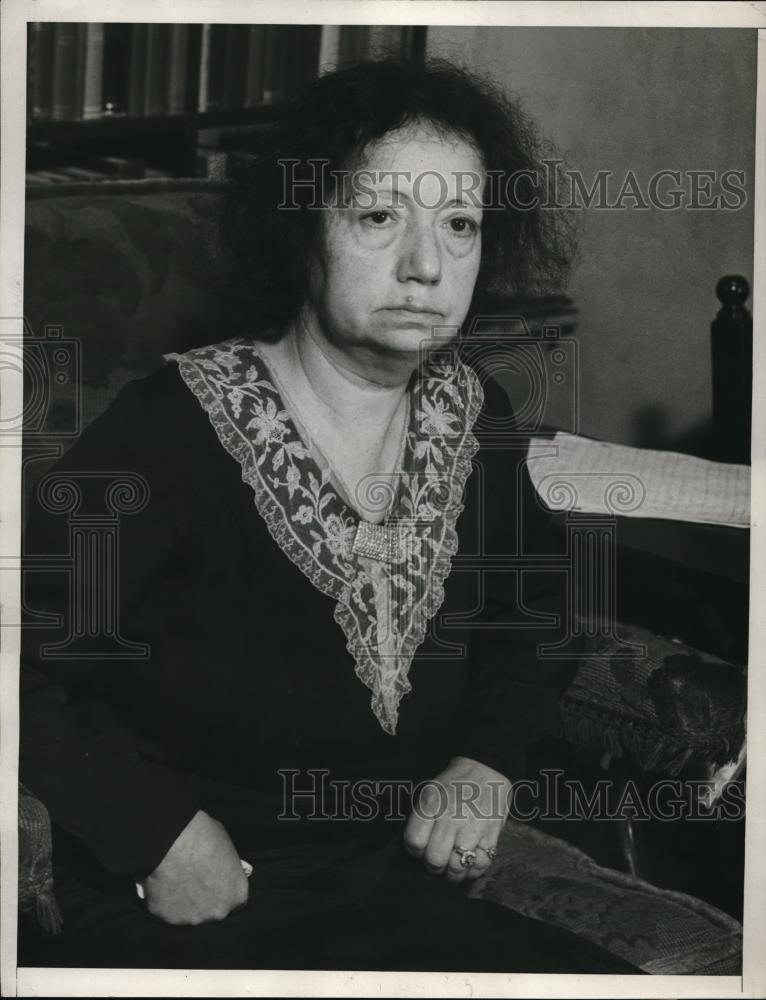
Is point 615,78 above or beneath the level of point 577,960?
above

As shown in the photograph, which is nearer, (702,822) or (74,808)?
(74,808)

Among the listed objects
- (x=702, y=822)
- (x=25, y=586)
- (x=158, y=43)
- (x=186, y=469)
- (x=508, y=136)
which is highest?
(x=158, y=43)

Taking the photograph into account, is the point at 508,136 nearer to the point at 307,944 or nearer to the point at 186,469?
the point at 186,469

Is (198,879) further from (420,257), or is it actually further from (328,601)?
(420,257)

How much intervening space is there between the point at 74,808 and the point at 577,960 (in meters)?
0.63

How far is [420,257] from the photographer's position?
4.04 feet

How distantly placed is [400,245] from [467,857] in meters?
0.74

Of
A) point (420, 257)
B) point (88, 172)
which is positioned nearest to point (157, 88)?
point (88, 172)

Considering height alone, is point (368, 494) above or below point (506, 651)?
above

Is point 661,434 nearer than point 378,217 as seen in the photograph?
No

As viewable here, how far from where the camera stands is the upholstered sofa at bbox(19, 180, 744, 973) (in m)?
1.29

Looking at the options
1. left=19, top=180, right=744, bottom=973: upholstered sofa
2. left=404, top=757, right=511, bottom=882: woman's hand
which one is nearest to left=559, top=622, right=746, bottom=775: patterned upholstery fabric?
left=19, top=180, right=744, bottom=973: upholstered sofa

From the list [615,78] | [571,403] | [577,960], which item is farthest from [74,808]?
[615,78]

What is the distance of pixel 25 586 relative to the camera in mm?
1310
